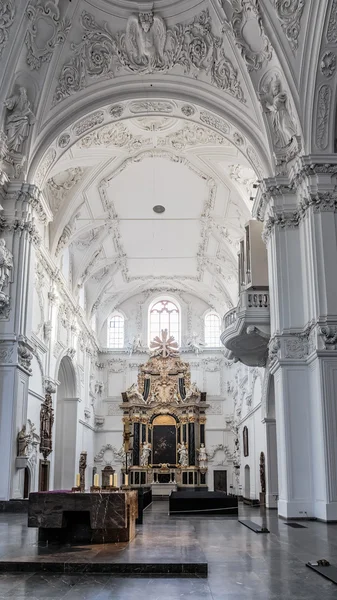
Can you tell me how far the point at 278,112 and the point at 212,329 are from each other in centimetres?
2208

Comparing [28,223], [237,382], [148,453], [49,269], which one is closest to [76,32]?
[28,223]

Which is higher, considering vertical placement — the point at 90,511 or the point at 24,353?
the point at 24,353

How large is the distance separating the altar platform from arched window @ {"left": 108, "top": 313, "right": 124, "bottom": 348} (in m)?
29.5

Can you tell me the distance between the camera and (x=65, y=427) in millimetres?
29875

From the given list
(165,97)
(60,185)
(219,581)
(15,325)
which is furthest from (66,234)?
(219,581)

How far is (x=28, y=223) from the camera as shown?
1877 centimetres

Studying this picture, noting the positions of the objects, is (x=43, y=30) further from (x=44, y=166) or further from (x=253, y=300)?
(x=253, y=300)

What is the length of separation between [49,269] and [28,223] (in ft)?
19.6

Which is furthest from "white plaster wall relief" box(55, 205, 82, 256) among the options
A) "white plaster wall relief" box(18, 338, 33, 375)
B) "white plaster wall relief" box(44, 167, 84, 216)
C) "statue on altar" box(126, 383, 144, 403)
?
"statue on altar" box(126, 383, 144, 403)

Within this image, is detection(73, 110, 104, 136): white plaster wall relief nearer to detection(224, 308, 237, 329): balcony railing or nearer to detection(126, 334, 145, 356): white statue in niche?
detection(224, 308, 237, 329): balcony railing

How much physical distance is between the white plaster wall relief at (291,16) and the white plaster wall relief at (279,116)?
1031 mm

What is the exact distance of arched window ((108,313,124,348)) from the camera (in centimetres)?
3891

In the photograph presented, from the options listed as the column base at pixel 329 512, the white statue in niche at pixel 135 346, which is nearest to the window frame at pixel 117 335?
the white statue in niche at pixel 135 346

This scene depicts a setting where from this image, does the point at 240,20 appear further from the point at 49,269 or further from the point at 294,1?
the point at 49,269
